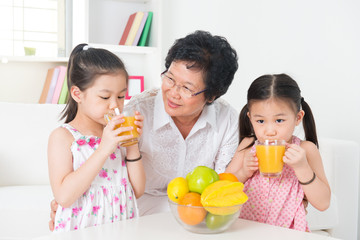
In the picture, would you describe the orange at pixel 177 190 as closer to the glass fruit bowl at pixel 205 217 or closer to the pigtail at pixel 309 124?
the glass fruit bowl at pixel 205 217

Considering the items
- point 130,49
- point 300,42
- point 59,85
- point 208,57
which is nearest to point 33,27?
point 59,85

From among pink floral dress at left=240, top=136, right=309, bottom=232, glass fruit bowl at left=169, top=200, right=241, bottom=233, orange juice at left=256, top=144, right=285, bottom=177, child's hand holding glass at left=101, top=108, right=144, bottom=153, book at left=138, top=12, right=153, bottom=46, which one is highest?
book at left=138, top=12, right=153, bottom=46

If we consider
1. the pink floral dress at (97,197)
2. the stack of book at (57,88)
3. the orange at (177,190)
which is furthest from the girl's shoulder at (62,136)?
the stack of book at (57,88)

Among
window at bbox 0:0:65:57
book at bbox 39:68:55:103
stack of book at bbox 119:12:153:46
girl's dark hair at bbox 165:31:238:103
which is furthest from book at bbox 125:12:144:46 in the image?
girl's dark hair at bbox 165:31:238:103

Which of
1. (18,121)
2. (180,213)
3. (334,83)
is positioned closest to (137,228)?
(180,213)

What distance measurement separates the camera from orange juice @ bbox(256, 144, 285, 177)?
156 cm

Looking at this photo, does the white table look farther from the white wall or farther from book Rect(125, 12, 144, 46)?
book Rect(125, 12, 144, 46)

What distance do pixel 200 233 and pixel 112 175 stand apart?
0.56 meters

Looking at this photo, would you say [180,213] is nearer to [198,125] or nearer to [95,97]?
[95,97]

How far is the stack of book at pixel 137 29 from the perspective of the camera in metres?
3.94

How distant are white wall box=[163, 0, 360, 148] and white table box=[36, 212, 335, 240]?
1926 mm

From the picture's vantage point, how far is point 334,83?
→ 3189 mm

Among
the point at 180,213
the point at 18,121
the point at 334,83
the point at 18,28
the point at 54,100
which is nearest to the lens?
the point at 180,213

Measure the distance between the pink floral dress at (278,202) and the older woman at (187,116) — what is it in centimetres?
35
